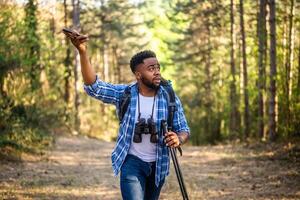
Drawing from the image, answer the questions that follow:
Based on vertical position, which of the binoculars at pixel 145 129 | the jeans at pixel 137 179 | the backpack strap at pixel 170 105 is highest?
the backpack strap at pixel 170 105

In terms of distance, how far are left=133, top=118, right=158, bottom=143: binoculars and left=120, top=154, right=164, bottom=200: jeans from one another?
0.23m

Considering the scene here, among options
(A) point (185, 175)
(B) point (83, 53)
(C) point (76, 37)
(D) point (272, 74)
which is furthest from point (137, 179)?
(D) point (272, 74)

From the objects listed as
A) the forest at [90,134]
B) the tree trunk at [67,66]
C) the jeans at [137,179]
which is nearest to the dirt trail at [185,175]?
the forest at [90,134]

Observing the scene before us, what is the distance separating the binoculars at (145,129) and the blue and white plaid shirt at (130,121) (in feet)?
0.31

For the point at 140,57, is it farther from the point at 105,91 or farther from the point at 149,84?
the point at 105,91

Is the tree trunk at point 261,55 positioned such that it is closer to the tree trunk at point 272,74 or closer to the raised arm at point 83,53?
the tree trunk at point 272,74

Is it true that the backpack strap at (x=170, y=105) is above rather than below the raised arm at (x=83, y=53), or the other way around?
below

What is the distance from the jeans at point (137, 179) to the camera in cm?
465

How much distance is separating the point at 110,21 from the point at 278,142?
19.3 m

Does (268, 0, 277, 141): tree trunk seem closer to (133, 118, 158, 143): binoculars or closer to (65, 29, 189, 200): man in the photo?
(65, 29, 189, 200): man

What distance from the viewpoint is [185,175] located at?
41.9 feet

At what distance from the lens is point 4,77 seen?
582 inches

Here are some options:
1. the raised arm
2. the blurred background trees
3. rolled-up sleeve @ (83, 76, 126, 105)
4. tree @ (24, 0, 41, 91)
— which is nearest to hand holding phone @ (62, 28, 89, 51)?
the raised arm

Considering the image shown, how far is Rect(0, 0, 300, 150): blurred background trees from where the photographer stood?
15312 millimetres
